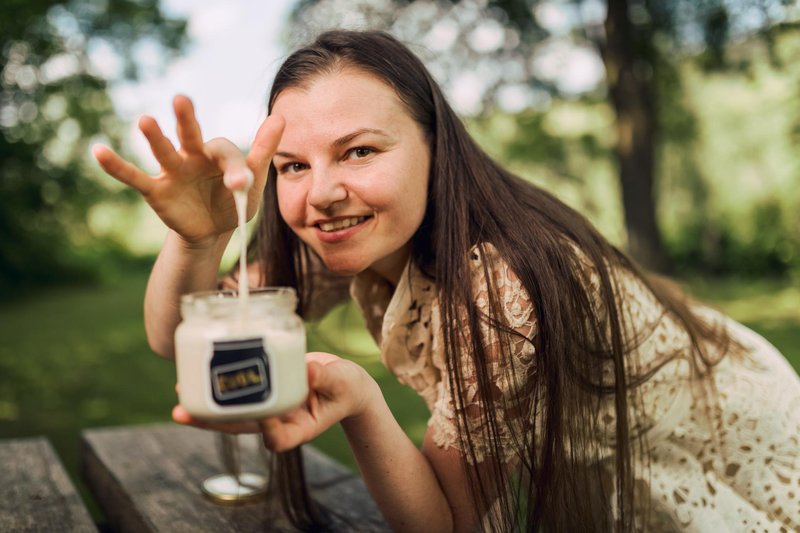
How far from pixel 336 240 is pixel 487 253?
1.17 feet

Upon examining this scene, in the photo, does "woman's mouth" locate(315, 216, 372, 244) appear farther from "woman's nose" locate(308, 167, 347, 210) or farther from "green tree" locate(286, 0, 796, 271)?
"green tree" locate(286, 0, 796, 271)

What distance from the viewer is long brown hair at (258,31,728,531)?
63.4 inches

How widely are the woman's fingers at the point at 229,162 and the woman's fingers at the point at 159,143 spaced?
0.19 feet

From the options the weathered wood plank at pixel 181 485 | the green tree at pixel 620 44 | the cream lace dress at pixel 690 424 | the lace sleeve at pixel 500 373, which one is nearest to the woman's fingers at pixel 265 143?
the lace sleeve at pixel 500 373

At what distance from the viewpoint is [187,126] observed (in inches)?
49.3

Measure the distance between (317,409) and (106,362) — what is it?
20.9 ft

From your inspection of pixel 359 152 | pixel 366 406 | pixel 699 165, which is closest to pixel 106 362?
pixel 359 152

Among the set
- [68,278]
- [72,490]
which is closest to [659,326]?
[72,490]

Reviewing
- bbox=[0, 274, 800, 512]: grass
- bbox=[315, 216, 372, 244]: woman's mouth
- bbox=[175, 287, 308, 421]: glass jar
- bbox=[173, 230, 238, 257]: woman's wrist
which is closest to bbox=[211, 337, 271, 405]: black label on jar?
bbox=[175, 287, 308, 421]: glass jar

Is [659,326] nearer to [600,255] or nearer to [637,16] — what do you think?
[600,255]

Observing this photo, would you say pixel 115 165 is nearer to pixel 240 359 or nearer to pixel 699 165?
pixel 240 359

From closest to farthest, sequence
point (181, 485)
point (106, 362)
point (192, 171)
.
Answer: point (192, 171), point (181, 485), point (106, 362)

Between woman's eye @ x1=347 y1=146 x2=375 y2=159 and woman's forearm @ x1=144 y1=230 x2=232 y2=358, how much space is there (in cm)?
33

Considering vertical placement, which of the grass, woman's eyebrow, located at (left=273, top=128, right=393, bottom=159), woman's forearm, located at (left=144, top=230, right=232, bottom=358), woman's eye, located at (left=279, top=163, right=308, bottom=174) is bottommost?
the grass
